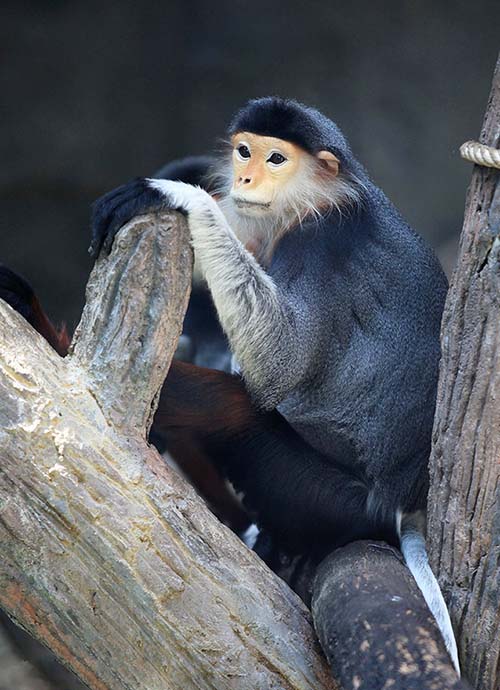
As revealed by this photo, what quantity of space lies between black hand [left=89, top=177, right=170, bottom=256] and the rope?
797 millimetres

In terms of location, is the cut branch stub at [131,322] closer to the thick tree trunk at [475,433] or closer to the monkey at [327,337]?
the monkey at [327,337]

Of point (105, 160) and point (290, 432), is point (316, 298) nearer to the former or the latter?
point (290, 432)

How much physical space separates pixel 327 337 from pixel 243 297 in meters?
0.38

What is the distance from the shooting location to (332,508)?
307 centimetres

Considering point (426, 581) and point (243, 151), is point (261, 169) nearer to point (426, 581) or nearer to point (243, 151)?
point (243, 151)

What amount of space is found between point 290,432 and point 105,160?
399 cm

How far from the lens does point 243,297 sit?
2.92 m

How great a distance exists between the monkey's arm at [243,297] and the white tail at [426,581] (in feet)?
1.94

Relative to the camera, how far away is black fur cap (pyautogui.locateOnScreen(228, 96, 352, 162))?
10.5ft

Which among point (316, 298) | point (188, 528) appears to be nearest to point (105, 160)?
point (316, 298)

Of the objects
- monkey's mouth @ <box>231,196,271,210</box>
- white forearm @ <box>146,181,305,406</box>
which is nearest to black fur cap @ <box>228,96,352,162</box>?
monkey's mouth @ <box>231,196,271,210</box>

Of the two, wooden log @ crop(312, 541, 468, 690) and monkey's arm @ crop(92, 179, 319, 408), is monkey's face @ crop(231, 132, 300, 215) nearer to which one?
monkey's arm @ crop(92, 179, 319, 408)

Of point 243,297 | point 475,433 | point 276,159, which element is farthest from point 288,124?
point 475,433

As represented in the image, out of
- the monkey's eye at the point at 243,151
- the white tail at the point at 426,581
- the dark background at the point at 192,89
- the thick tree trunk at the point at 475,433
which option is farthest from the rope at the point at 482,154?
the dark background at the point at 192,89
